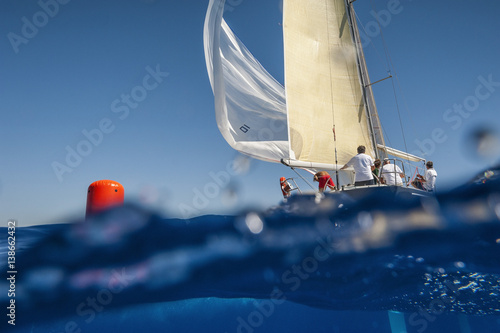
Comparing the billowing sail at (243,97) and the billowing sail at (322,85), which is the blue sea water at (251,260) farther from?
the billowing sail at (243,97)

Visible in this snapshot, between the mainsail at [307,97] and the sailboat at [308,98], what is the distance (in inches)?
1.4

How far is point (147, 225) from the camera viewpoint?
5562 mm

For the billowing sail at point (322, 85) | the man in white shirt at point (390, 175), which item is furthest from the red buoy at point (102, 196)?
the billowing sail at point (322, 85)

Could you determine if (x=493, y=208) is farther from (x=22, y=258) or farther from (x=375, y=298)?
(x=22, y=258)

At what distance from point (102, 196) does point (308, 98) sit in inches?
306

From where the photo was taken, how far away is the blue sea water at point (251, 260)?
17.4ft

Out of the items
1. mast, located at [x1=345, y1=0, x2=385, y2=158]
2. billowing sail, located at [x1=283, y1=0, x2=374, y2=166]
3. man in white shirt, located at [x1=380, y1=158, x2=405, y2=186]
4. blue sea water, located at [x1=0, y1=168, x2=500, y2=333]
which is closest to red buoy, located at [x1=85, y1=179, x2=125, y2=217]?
blue sea water, located at [x1=0, y1=168, x2=500, y2=333]

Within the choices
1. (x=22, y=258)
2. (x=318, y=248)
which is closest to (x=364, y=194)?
(x=318, y=248)

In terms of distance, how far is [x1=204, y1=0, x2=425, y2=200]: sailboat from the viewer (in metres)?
10.6

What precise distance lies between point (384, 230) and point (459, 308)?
473cm

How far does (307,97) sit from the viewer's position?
10773mm

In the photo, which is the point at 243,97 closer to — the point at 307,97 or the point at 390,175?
the point at 307,97

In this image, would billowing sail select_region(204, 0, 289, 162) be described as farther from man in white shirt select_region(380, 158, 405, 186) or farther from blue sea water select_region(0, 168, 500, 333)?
blue sea water select_region(0, 168, 500, 333)

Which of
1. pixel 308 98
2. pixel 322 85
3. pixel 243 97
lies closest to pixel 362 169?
pixel 308 98
